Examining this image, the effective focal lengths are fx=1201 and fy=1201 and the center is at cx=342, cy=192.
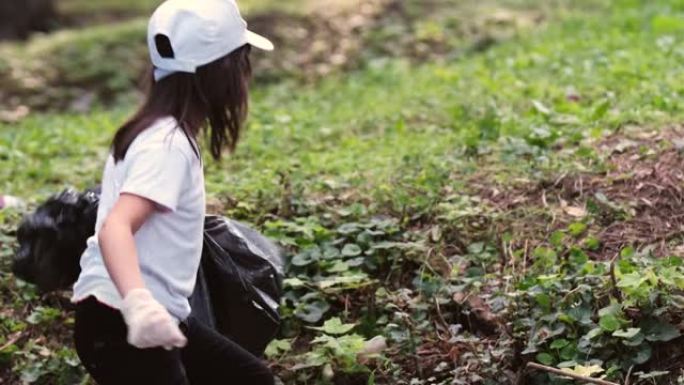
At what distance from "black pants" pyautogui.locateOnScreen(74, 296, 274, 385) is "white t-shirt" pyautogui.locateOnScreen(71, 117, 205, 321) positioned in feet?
0.22

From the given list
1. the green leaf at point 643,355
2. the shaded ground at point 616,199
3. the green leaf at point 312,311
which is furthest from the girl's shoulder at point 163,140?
the shaded ground at point 616,199

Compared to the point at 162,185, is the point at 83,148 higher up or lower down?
lower down

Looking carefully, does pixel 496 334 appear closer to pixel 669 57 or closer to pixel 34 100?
pixel 669 57

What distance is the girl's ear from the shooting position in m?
3.38

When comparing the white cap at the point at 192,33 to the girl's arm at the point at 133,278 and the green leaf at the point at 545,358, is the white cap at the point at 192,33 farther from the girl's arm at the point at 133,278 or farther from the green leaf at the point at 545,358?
the green leaf at the point at 545,358

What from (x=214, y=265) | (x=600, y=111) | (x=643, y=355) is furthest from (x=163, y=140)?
(x=600, y=111)

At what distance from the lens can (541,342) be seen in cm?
405

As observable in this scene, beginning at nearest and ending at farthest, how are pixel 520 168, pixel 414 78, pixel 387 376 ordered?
pixel 387 376 < pixel 520 168 < pixel 414 78

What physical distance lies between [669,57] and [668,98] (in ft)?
4.73

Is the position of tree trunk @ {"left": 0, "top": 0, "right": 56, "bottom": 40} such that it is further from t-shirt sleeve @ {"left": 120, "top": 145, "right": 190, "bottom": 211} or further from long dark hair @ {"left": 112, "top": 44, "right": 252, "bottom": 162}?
t-shirt sleeve @ {"left": 120, "top": 145, "right": 190, "bottom": 211}

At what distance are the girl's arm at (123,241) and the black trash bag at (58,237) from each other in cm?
102

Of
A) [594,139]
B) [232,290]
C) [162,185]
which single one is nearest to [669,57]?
[594,139]

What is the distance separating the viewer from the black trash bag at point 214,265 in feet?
12.8

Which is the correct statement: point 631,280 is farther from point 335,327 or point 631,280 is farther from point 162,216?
point 162,216
